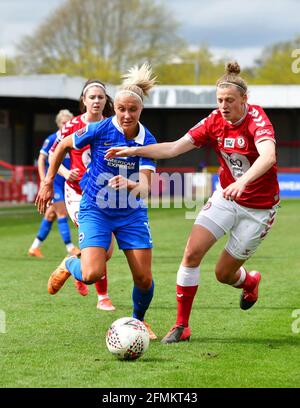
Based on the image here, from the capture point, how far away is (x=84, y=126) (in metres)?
Result: 8.20

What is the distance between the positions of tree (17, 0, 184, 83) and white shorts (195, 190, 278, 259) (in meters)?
50.8

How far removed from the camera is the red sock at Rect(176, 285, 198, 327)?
23.2ft

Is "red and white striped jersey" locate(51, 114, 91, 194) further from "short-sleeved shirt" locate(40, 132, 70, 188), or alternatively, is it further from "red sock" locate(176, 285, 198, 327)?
"short-sleeved shirt" locate(40, 132, 70, 188)

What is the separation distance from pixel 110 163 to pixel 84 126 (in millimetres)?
1335

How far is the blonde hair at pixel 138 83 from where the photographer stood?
22.3 feet

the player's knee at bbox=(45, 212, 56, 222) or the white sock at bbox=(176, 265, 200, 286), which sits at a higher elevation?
the white sock at bbox=(176, 265, 200, 286)

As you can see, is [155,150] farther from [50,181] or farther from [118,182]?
[50,181]

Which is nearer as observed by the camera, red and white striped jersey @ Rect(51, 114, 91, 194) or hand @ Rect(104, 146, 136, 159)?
hand @ Rect(104, 146, 136, 159)

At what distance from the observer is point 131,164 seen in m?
7.00

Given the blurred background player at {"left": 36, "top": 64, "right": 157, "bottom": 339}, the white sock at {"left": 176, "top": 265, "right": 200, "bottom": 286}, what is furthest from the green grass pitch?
the blurred background player at {"left": 36, "top": 64, "right": 157, "bottom": 339}

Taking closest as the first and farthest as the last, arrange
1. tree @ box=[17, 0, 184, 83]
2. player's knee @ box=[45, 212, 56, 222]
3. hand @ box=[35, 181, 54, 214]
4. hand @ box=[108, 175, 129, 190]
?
hand @ box=[108, 175, 129, 190] < hand @ box=[35, 181, 54, 214] < player's knee @ box=[45, 212, 56, 222] < tree @ box=[17, 0, 184, 83]

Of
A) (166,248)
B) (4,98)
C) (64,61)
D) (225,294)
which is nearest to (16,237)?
(166,248)

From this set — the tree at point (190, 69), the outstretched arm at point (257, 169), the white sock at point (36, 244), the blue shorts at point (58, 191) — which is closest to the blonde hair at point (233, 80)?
the outstretched arm at point (257, 169)

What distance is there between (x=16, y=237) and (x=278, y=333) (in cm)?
1058
